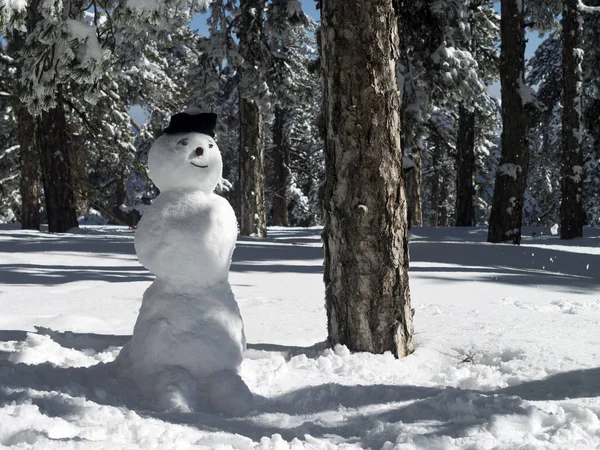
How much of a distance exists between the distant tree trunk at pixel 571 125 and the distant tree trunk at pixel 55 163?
36.9 feet

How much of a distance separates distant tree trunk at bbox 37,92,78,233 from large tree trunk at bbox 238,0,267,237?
12.9ft

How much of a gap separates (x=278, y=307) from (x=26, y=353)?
257 cm

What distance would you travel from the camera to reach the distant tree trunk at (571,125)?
1305 cm

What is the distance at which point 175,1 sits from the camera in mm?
Answer: 6121

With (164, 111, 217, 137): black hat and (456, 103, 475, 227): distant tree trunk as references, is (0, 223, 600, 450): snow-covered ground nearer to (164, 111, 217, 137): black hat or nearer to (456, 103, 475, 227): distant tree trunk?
(164, 111, 217, 137): black hat

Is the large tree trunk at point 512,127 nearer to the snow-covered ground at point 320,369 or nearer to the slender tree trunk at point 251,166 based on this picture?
the snow-covered ground at point 320,369

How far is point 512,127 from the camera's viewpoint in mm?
11016

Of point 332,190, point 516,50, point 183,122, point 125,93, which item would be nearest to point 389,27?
point 332,190

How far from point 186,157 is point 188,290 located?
0.83 metres

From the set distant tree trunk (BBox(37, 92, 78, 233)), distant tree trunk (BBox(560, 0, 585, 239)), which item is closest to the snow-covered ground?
distant tree trunk (BBox(37, 92, 78, 233))

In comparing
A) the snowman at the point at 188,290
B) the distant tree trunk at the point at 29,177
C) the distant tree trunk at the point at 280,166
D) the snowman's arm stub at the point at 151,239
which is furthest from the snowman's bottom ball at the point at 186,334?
the distant tree trunk at the point at 280,166

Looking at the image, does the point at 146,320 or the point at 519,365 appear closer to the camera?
the point at 146,320

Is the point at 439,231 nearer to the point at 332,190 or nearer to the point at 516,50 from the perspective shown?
the point at 516,50

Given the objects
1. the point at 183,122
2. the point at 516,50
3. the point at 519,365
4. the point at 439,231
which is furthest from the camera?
the point at 439,231
